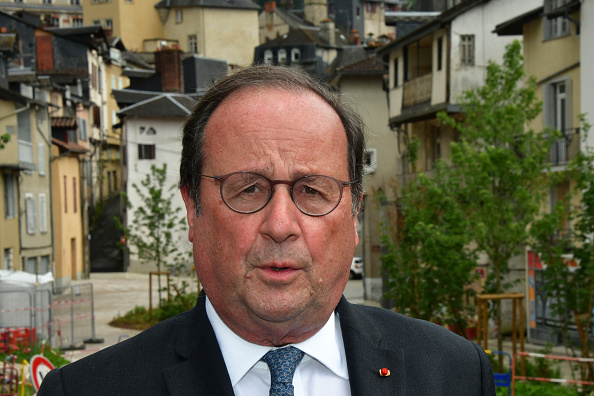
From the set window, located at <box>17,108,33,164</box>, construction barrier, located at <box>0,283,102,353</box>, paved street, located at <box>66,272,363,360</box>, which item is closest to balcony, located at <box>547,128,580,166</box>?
paved street, located at <box>66,272,363,360</box>

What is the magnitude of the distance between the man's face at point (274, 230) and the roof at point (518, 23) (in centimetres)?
2220

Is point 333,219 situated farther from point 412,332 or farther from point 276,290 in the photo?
point 412,332

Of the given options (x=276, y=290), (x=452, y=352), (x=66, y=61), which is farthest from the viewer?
(x=66, y=61)

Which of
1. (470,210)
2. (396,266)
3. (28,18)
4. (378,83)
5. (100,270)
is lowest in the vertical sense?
(100,270)

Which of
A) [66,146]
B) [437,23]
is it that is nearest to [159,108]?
[66,146]

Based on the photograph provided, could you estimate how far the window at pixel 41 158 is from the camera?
3500cm

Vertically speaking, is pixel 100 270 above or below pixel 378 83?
below

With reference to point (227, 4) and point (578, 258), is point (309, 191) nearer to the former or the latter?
point (578, 258)

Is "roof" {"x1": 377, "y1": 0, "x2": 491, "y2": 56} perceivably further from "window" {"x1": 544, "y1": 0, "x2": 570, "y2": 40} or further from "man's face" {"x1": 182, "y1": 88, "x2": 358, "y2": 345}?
"man's face" {"x1": 182, "y1": 88, "x2": 358, "y2": 345}

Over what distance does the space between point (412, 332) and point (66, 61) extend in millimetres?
53333

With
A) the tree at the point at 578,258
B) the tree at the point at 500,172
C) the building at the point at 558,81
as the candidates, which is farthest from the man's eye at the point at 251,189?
the building at the point at 558,81

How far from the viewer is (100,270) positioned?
4991 centimetres

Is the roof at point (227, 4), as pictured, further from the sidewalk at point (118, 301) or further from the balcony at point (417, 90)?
the balcony at point (417, 90)

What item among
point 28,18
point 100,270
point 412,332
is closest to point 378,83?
point 100,270
